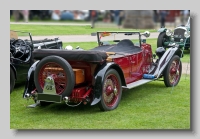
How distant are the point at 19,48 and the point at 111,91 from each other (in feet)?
9.12

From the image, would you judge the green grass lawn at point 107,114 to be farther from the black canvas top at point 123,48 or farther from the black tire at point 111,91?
the black canvas top at point 123,48

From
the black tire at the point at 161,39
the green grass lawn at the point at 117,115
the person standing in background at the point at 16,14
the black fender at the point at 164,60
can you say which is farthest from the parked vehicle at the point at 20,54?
the black tire at the point at 161,39

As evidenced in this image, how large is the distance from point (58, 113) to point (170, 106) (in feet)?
6.50

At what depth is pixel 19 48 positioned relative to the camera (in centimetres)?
898

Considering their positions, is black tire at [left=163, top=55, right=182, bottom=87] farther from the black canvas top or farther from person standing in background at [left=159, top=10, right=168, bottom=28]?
person standing in background at [left=159, top=10, right=168, bottom=28]

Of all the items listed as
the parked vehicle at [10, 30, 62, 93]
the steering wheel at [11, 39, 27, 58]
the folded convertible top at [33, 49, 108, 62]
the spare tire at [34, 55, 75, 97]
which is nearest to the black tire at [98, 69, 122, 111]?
the folded convertible top at [33, 49, 108, 62]

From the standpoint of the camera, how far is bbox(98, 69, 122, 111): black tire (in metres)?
6.94

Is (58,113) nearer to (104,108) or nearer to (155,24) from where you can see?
(104,108)

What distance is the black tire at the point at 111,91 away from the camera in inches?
273

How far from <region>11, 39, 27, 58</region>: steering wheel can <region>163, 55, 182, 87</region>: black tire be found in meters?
3.01

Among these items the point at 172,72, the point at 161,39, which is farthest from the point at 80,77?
the point at 161,39

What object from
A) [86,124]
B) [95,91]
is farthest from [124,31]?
[86,124]

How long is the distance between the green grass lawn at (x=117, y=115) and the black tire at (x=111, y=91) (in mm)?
104

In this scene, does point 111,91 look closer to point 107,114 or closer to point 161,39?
point 107,114
